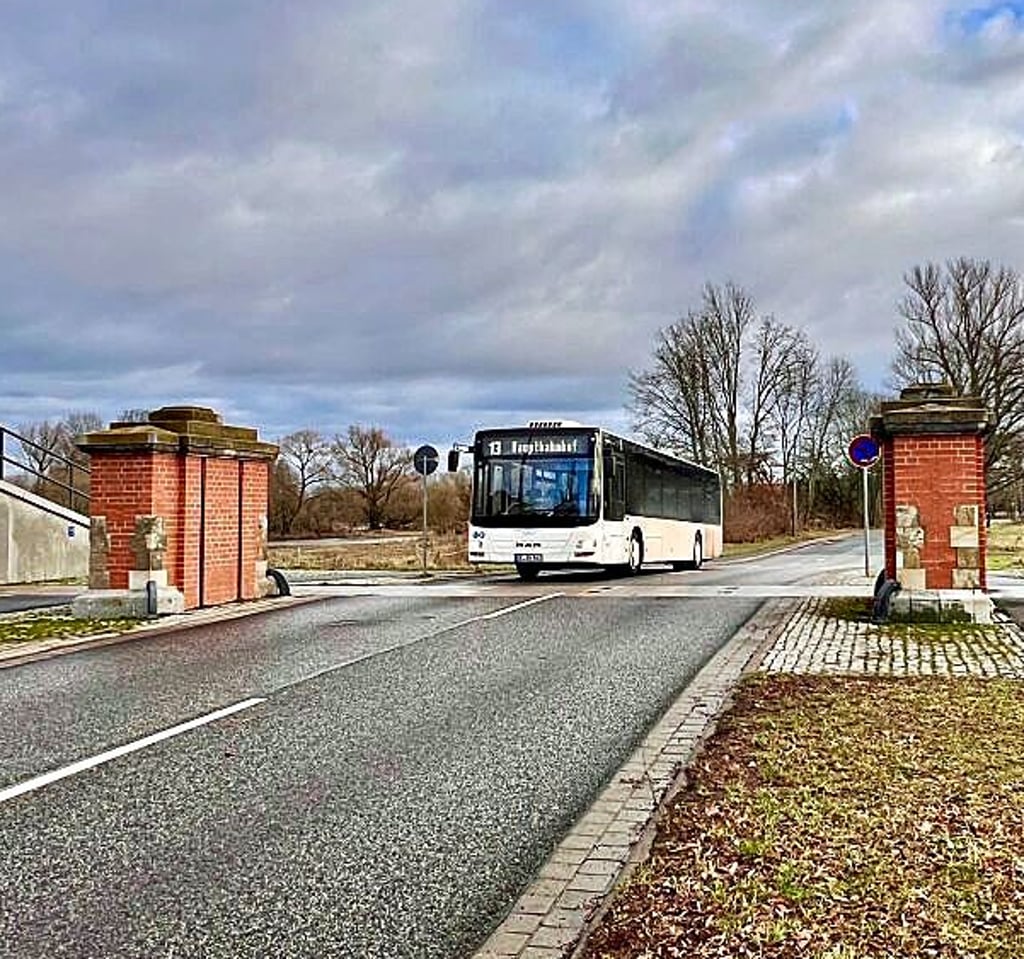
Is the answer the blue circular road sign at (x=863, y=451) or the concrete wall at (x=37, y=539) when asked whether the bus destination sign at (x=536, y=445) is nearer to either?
the blue circular road sign at (x=863, y=451)

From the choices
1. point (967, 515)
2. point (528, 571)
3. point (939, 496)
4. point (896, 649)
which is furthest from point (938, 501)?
point (528, 571)

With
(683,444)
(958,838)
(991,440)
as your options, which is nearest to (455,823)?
(958,838)

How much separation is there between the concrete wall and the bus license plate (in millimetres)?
9577

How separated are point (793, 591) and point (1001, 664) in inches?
391

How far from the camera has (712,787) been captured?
20.3ft

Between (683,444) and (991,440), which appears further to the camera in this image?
(683,444)

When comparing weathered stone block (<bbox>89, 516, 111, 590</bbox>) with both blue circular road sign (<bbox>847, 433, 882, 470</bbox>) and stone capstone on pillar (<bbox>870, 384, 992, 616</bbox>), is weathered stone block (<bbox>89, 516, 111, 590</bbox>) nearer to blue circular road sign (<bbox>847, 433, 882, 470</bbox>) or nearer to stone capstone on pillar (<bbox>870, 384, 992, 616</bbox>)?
stone capstone on pillar (<bbox>870, 384, 992, 616</bbox>)

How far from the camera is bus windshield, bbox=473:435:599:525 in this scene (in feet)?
78.6

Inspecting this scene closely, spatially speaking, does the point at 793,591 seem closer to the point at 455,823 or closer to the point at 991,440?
the point at 455,823

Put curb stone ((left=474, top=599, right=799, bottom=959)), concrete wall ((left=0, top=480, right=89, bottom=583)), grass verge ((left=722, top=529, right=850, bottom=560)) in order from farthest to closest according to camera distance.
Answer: grass verge ((left=722, top=529, right=850, bottom=560)) → concrete wall ((left=0, top=480, right=89, bottom=583)) → curb stone ((left=474, top=599, right=799, bottom=959))

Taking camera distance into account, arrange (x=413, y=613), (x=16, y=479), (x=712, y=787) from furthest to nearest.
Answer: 1. (x=16, y=479)
2. (x=413, y=613)
3. (x=712, y=787)

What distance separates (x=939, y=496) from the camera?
551 inches

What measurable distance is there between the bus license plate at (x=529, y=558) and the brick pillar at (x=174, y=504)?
7.44 meters

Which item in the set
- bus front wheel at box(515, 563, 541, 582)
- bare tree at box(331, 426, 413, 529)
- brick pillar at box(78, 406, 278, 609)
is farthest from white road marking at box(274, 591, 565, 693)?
bare tree at box(331, 426, 413, 529)
